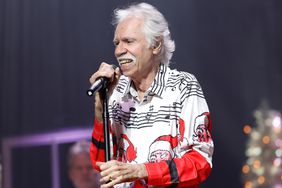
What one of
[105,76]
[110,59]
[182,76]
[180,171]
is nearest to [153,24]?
[182,76]

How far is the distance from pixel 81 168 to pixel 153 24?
1.38 metres

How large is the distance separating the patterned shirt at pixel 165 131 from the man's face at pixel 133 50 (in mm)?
56

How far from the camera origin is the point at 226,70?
2994mm

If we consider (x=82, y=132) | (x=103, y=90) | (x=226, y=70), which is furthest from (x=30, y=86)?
A: (x=103, y=90)

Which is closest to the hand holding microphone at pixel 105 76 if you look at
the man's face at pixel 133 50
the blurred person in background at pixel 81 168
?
the man's face at pixel 133 50

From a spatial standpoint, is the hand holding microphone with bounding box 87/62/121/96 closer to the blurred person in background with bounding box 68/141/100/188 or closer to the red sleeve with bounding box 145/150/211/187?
the red sleeve with bounding box 145/150/211/187

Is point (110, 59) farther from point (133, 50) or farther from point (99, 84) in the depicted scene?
point (99, 84)

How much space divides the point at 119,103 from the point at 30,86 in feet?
4.55

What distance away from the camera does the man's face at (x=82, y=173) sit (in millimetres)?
2777

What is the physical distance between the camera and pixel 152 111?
5.08ft

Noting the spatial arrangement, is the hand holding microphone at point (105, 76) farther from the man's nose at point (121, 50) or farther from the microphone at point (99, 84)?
the man's nose at point (121, 50)

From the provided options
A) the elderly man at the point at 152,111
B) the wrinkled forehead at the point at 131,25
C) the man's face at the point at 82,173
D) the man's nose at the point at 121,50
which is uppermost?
the wrinkled forehead at the point at 131,25

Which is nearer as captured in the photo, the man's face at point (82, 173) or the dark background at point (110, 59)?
the man's face at point (82, 173)

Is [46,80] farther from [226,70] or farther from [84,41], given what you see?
[226,70]
